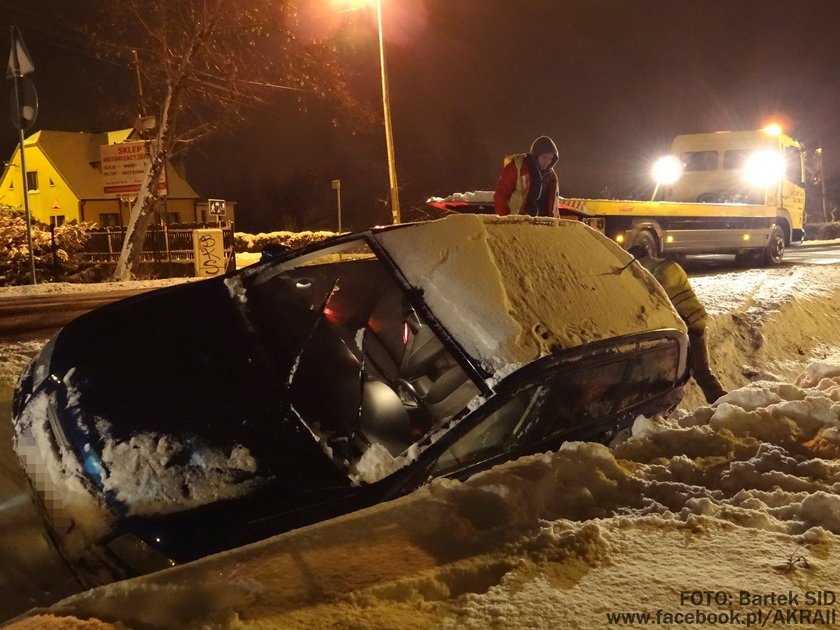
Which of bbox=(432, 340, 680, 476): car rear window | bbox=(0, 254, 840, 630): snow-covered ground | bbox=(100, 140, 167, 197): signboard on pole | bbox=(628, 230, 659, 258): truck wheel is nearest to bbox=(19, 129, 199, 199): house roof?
bbox=(100, 140, 167, 197): signboard on pole

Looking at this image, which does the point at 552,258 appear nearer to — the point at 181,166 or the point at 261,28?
the point at 261,28

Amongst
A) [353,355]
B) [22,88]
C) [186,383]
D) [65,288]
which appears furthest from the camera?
[65,288]

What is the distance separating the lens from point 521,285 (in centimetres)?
312

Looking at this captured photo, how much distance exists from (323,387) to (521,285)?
105cm

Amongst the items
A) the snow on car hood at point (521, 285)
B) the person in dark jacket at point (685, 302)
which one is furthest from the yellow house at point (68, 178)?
the snow on car hood at point (521, 285)

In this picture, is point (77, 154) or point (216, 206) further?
point (77, 154)

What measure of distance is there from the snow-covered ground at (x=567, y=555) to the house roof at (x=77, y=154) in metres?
36.8

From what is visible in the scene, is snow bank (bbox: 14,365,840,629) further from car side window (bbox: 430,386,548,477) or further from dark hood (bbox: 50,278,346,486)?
dark hood (bbox: 50,278,346,486)

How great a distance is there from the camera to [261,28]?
14.4 m

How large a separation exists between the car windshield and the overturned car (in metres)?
0.01

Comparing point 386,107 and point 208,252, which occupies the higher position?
point 386,107

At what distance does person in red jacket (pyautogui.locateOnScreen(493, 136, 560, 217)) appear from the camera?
6102 mm

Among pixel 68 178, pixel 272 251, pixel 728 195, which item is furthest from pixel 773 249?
pixel 68 178

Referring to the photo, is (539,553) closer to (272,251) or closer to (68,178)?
(272,251)
